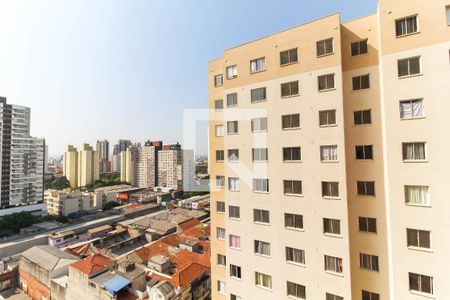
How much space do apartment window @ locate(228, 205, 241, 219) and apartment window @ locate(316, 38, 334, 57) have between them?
8773mm

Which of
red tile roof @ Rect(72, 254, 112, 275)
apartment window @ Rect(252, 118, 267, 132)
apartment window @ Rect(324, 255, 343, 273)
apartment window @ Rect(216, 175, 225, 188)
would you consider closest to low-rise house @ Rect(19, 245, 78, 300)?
red tile roof @ Rect(72, 254, 112, 275)

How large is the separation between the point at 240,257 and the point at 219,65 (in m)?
11.4

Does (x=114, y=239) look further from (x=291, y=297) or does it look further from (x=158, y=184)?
(x=158, y=184)

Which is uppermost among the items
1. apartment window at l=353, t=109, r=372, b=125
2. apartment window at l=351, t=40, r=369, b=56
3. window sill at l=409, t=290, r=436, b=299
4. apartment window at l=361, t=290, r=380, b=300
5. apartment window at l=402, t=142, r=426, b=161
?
apartment window at l=351, t=40, r=369, b=56

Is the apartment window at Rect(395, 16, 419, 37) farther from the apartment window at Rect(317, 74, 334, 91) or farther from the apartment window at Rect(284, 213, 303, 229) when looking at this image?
the apartment window at Rect(284, 213, 303, 229)

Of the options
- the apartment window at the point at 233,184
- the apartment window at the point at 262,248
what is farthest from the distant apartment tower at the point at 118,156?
the apartment window at the point at 262,248

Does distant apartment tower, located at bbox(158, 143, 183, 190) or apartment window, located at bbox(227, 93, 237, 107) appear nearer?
apartment window, located at bbox(227, 93, 237, 107)

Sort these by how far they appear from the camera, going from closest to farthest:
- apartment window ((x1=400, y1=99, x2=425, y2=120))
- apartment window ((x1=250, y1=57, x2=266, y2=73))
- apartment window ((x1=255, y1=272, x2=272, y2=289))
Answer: apartment window ((x1=400, y1=99, x2=425, y2=120)) → apartment window ((x1=255, y1=272, x2=272, y2=289)) → apartment window ((x1=250, y1=57, x2=266, y2=73))

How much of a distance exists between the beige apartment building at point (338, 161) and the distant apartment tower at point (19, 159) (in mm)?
67227

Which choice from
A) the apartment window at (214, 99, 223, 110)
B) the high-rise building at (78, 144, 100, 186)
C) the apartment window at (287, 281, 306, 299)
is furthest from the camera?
the high-rise building at (78, 144, 100, 186)

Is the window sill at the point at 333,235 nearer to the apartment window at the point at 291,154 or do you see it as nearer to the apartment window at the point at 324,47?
the apartment window at the point at 291,154

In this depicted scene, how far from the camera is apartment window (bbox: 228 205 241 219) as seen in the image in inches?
507

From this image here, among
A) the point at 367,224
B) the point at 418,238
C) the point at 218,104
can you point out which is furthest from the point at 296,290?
the point at 218,104

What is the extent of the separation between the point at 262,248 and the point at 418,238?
648cm
